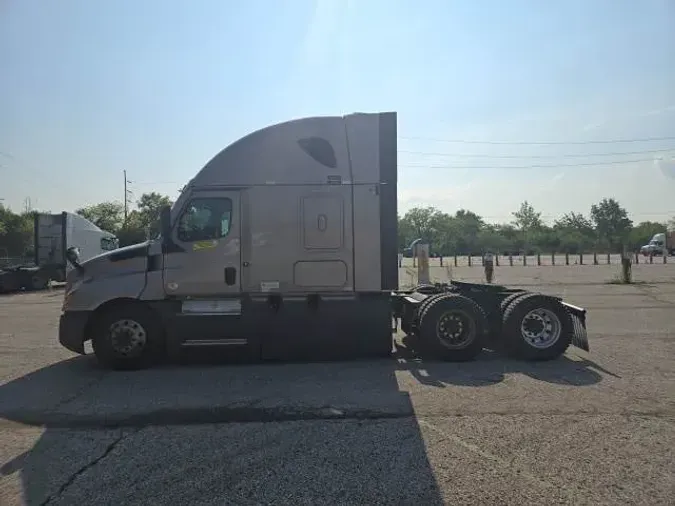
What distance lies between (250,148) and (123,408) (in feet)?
13.4

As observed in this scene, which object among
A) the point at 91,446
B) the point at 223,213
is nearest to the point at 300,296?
the point at 223,213

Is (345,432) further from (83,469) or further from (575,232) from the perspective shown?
(575,232)

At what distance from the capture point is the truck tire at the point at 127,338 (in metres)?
7.77

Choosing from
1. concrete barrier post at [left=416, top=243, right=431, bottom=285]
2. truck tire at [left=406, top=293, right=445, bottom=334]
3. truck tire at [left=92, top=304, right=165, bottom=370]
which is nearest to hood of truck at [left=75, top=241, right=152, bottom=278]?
truck tire at [left=92, top=304, right=165, bottom=370]

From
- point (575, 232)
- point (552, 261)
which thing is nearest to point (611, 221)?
point (575, 232)

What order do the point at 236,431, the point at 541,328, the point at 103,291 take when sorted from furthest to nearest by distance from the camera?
the point at 541,328 < the point at 103,291 < the point at 236,431

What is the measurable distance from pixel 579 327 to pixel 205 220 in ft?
19.8

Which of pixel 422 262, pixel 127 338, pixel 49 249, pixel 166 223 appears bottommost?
pixel 127 338

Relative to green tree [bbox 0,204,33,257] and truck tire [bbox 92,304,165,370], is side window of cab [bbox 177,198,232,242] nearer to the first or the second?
truck tire [bbox 92,304,165,370]

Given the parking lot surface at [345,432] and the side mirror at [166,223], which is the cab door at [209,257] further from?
the parking lot surface at [345,432]

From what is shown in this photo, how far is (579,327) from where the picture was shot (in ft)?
26.8

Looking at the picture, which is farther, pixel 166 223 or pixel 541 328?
pixel 541 328

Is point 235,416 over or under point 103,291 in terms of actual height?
under

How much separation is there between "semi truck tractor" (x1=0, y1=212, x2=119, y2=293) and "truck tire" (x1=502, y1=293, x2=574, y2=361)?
75.9ft
